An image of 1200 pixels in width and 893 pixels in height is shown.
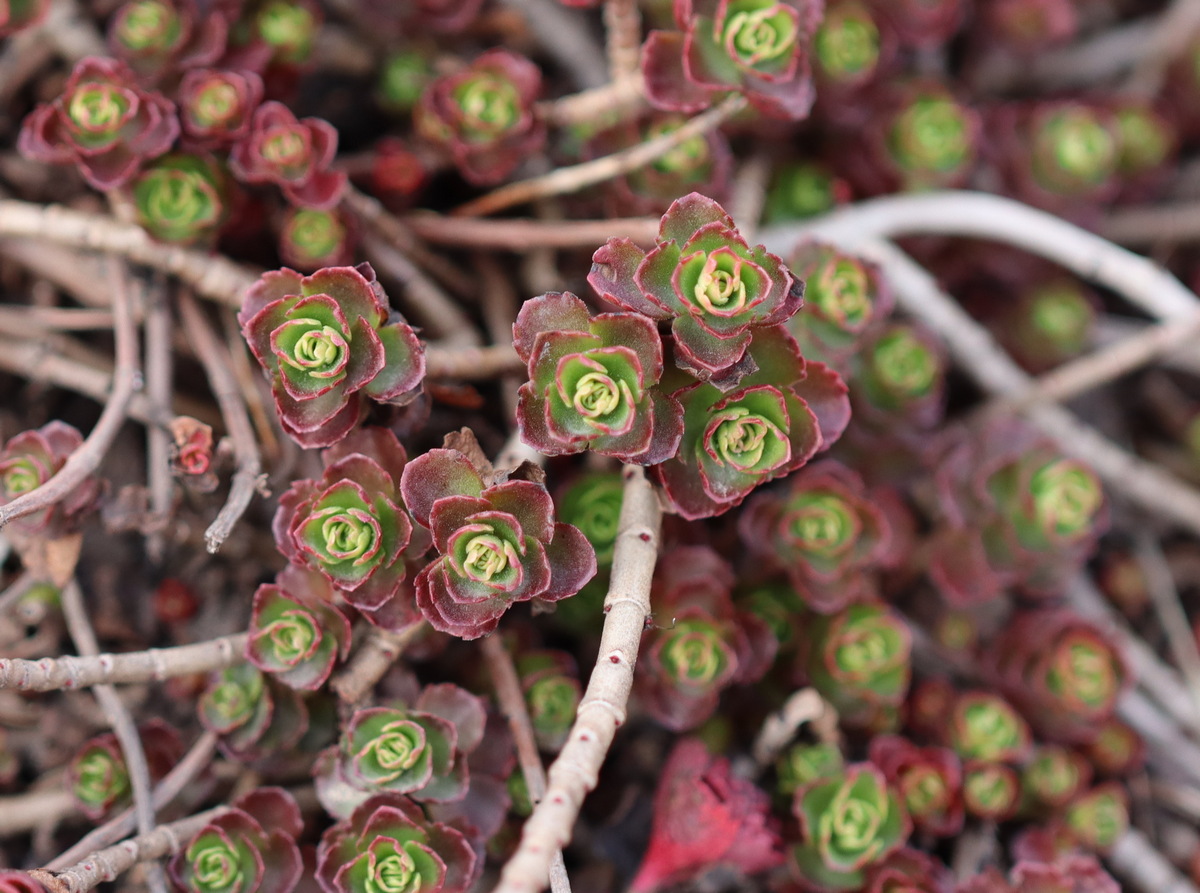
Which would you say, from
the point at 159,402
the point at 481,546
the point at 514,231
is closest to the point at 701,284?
the point at 481,546

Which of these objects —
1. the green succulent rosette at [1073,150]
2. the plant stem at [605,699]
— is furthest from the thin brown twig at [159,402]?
the green succulent rosette at [1073,150]

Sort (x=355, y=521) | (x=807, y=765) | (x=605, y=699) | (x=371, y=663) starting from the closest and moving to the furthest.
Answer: (x=605, y=699) → (x=355, y=521) → (x=371, y=663) → (x=807, y=765)

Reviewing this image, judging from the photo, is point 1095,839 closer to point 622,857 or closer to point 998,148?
point 622,857

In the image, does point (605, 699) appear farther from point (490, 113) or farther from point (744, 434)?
point (490, 113)

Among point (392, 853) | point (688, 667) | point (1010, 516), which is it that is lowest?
point (392, 853)

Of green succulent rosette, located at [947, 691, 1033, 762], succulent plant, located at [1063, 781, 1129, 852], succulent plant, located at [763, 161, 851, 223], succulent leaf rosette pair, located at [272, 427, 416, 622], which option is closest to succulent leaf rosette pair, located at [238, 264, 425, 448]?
succulent leaf rosette pair, located at [272, 427, 416, 622]

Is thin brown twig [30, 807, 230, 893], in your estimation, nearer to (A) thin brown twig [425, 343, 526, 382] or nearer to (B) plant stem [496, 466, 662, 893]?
(B) plant stem [496, 466, 662, 893]
